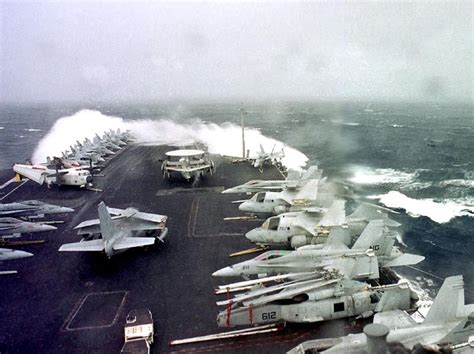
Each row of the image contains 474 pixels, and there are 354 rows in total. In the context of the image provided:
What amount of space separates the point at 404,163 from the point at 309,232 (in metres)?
57.0

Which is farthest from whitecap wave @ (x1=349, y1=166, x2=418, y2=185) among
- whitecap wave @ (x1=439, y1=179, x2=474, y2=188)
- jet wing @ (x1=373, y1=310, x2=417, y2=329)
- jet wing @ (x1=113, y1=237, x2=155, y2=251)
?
jet wing @ (x1=373, y1=310, x2=417, y2=329)

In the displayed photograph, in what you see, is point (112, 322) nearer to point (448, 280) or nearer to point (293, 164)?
point (448, 280)

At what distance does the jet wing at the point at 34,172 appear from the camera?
42156 millimetres

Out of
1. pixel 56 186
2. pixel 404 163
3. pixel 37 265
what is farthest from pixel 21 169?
pixel 404 163

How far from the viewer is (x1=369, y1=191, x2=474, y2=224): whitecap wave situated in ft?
140

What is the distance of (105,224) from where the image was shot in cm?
2358

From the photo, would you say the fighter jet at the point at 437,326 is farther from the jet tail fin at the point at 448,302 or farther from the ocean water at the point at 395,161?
the ocean water at the point at 395,161

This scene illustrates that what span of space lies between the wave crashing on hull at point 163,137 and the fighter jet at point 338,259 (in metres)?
45.6

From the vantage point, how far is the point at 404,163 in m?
73.4

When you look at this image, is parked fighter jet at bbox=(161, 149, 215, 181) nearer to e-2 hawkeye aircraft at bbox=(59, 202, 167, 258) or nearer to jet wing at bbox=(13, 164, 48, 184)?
jet wing at bbox=(13, 164, 48, 184)

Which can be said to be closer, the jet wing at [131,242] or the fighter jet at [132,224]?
the jet wing at [131,242]

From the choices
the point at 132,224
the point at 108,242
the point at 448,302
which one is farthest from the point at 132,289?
the point at 448,302

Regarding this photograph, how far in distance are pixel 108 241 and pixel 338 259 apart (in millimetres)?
14304

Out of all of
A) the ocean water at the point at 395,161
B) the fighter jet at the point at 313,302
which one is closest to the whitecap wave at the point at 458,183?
the ocean water at the point at 395,161
